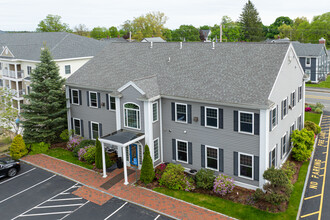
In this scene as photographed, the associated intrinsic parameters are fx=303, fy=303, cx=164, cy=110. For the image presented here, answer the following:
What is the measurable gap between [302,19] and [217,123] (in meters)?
131

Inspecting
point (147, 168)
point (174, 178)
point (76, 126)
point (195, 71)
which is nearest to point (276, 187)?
point (174, 178)

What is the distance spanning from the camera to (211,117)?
22375 mm

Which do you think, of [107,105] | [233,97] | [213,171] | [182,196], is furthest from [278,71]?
[107,105]

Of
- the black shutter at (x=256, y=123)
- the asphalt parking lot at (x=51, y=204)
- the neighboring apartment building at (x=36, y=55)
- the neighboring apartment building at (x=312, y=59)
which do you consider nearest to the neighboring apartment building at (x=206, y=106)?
the black shutter at (x=256, y=123)

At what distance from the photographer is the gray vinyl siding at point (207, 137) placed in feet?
69.3

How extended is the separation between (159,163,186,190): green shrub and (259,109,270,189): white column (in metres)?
5.52

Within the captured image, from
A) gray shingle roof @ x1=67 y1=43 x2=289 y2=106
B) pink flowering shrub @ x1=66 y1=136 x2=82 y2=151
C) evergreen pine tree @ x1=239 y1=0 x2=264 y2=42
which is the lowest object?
pink flowering shrub @ x1=66 y1=136 x2=82 y2=151

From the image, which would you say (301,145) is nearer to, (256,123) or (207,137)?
(256,123)

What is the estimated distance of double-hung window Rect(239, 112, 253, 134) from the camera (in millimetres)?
20641

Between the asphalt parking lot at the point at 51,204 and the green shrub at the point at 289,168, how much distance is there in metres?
10.1

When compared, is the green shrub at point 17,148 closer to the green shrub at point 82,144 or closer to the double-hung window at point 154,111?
the green shrub at point 82,144

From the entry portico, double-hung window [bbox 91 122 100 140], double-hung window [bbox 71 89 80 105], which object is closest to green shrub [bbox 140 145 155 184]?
the entry portico

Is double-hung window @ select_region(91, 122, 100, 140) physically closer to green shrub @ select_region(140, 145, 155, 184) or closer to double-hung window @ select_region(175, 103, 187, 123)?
green shrub @ select_region(140, 145, 155, 184)

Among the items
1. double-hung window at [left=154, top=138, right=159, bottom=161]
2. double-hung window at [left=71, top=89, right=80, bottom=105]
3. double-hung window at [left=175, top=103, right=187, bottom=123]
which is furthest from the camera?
double-hung window at [left=71, top=89, right=80, bottom=105]
